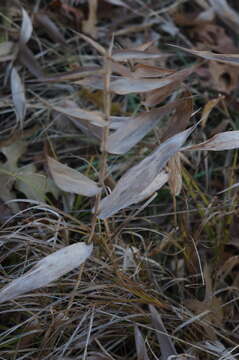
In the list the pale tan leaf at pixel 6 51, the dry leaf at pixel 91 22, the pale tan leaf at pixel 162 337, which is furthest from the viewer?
the dry leaf at pixel 91 22

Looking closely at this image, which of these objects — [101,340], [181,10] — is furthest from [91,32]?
[101,340]

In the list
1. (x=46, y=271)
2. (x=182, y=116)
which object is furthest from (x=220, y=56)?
(x=46, y=271)

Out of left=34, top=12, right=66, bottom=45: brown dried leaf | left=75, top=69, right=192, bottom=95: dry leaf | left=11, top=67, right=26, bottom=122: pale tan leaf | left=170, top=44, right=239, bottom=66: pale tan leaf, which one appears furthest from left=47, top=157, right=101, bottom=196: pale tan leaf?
left=34, top=12, right=66, bottom=45: brown dried leaf

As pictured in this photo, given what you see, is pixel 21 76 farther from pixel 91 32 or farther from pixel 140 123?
pixel 140 123

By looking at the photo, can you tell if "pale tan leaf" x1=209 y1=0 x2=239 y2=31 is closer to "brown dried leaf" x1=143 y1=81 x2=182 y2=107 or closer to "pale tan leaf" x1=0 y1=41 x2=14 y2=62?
"pale tan leaf" x1=0 y1=41 x2=14 y2=62

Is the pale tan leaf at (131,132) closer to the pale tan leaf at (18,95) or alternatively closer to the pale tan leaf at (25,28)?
the pale tan leaf at (18,95)

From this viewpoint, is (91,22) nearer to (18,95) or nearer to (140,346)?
(18,95)

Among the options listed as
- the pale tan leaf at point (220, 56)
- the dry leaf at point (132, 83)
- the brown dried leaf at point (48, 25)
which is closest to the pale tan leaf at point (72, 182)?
the dry leaf at point (132, 83)
